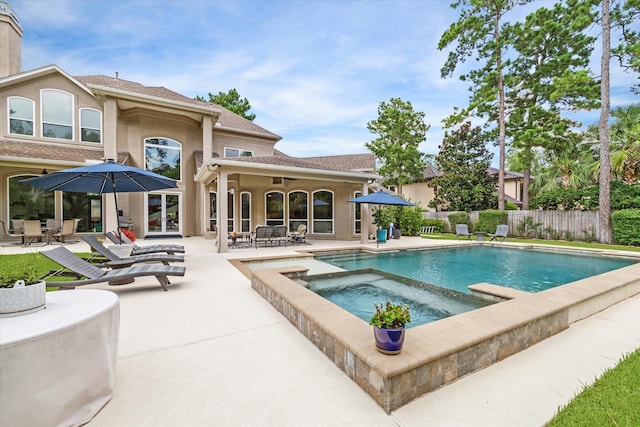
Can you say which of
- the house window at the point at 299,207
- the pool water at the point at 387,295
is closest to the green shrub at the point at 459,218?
the house window at the point at 299,207

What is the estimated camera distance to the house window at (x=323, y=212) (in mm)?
16094

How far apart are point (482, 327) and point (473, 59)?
2343 cm

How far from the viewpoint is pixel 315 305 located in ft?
12.7

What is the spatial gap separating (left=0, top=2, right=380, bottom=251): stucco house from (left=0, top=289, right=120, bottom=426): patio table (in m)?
8.41

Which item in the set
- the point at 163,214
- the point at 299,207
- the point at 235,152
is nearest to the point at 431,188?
the point at 299,207

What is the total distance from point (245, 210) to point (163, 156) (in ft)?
17.0

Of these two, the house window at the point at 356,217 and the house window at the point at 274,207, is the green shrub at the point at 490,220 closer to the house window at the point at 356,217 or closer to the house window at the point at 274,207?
the house window at the point at 356,217

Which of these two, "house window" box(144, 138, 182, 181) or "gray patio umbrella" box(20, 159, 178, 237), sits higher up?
"house window" box(144, 138, 182, 181)

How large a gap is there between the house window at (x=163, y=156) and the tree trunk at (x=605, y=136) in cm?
2219

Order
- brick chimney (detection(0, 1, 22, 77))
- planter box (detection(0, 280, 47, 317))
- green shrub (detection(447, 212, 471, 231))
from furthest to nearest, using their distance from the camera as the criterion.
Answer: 1. green shrub (detection(447, 212, 471, 231))
2. brick chimney (detection(0, 1, 22, 77))
3. planter box (detection(0, 280, 47, 317))

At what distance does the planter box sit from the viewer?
2.09 metres

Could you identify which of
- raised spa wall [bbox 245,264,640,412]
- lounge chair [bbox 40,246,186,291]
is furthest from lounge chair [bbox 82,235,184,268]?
raised spa wall [bbox 245,264,640,412]

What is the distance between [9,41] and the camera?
15641 mm

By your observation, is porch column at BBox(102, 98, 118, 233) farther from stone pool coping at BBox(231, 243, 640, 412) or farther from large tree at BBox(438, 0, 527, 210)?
large tree at BBox(438, 0, 527, 210)
